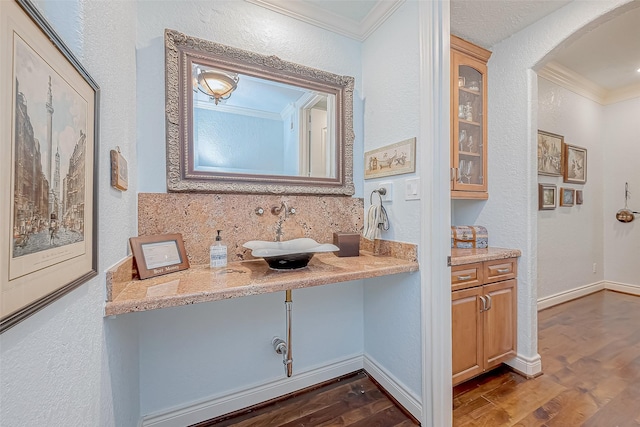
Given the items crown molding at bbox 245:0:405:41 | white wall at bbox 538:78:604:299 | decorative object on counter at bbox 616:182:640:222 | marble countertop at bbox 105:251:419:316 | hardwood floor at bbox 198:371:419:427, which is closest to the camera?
marble countertop at bbox 105:251:419:316

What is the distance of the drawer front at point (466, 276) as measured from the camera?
5.33ft

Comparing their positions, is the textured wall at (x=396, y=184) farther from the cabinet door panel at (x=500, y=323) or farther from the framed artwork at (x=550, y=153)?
the framed artwork at (x=550, y=153)

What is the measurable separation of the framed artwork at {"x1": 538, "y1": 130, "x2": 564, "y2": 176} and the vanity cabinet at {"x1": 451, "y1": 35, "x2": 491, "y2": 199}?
1.31 meters

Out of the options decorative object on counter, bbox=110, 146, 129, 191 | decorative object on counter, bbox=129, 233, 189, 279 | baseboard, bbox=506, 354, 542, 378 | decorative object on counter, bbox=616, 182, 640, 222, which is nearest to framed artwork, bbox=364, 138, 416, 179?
decorative object on counter, bbox=129, 233, 189, 279

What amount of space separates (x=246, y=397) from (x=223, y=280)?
893 mm

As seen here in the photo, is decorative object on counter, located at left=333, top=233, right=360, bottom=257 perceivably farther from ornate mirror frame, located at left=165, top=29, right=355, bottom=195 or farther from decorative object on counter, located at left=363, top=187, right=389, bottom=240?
ornate mirror frame, located at left=165, top=29, right=355, bottom=195

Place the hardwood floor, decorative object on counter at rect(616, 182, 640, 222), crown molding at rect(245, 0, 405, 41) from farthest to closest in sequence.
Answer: decorative object on counter at rect(616, 182, 640, 222), crown molding at rect(245, 0, 405, 41), the hardwood floor

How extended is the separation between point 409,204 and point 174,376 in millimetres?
1585

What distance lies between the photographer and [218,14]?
149cm

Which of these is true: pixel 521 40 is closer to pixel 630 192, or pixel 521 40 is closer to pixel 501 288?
pixel 501 288

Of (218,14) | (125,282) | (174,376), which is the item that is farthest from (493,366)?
(218,14)

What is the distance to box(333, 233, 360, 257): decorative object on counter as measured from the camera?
1.62 m

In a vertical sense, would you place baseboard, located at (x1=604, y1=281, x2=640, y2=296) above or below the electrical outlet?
below

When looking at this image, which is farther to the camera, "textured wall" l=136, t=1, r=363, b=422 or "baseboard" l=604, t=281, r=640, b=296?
"baseboard" l=604, t=281, r=640, b=296
